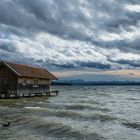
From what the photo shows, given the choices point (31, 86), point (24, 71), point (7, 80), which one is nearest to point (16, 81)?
point (7, 80)

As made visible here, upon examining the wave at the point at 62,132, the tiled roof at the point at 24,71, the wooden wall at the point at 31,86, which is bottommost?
the wave at the point at 62,132

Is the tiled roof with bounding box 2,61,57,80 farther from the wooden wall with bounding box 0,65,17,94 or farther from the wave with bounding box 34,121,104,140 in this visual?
the wave with bounding box 34,121,104,140

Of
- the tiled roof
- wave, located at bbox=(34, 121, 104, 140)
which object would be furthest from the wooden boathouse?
wave, located at bbox=(34, 121, 104, 140)

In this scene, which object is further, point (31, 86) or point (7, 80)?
point (31, 86)

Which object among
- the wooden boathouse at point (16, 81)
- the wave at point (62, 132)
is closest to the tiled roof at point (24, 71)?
the wooden boathouse at point (16, 81)

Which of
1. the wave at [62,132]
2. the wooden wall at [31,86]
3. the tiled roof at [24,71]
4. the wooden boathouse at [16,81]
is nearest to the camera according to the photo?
the wave at [62,132]

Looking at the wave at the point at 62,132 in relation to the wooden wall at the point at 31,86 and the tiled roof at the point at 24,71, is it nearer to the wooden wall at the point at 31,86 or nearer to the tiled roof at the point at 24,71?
the tiled roof at the point at 24,71

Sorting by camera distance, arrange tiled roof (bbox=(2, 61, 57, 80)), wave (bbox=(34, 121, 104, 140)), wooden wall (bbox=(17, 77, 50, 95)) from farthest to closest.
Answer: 1. wooden wall (bbox=(17, 77, 50, 95))
2. tiled roof (bbox=(2, 61, 57, 80))
3. wave (bbox=(34, 121, 104, 140))

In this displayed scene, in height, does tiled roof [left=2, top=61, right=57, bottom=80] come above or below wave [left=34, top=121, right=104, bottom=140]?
above

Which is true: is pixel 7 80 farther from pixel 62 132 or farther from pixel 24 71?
pixel 62 132

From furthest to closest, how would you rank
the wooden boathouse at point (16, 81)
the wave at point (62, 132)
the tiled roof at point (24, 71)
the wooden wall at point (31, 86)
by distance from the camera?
the wooden wall at point (31, 86) → the tiled roof at point (24, 71) → the wooden boathouse at point (16, 81) → the wave at point (62, 132)

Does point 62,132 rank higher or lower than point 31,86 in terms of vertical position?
lower

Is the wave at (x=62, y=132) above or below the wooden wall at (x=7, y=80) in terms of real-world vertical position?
below

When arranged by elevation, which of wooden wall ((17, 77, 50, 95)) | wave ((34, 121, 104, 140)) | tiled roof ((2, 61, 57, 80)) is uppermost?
tiled roof ((2, 61, 57, 80))
